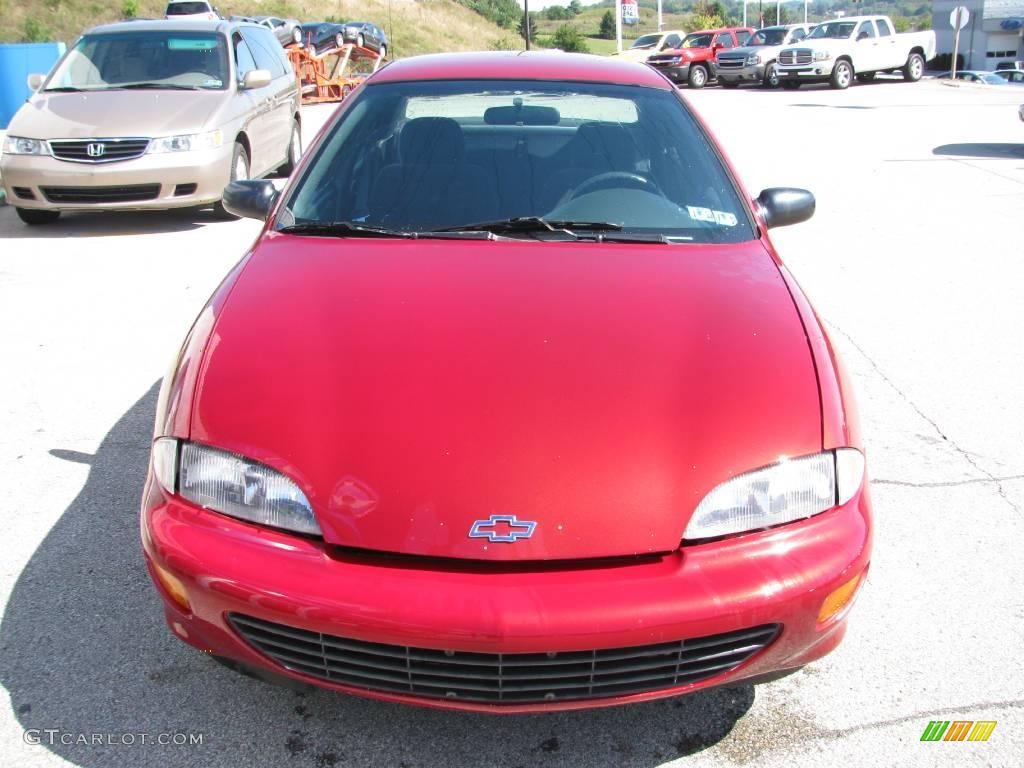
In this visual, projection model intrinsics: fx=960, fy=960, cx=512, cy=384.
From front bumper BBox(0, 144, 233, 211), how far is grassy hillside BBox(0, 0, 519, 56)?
2382cm

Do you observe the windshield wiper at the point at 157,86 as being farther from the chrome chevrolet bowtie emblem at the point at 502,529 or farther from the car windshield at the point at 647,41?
the car windshield at the point at 647,41

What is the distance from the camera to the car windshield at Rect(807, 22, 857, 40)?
25444 millimetres

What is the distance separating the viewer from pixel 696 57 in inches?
1123

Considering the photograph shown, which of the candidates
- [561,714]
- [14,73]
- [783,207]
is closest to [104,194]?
[783,207]

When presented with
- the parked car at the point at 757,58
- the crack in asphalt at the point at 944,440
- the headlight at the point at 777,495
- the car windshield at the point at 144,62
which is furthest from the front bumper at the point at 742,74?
the headlight at the point at 777,495

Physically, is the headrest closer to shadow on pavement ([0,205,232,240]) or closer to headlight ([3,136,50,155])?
shadow on pavement ([0,205,232,240])

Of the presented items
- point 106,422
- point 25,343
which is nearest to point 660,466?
point 106,422

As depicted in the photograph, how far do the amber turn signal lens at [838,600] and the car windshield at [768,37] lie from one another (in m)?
27.8

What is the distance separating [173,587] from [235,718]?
0.47 metres

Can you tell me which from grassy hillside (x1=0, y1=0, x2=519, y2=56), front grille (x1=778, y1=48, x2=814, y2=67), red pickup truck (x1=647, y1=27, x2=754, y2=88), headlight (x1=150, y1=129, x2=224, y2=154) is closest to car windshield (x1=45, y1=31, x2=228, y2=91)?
headlight (x1=150, y1=129, x2=224, y2=154)

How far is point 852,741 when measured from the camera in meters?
2.39

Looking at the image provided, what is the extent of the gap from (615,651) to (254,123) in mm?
8013

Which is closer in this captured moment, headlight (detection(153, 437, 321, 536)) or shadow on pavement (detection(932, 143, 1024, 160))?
headlight (detection(153, 437, 321, 536))

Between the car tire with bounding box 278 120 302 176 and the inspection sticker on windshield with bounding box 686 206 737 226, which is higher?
the inspection sticker on windshield with bounding box 686 206 737 226
